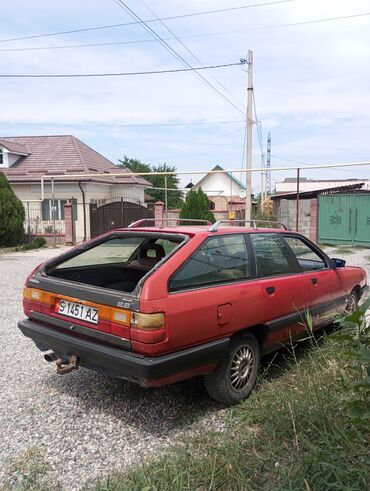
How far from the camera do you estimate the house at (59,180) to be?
887 inches

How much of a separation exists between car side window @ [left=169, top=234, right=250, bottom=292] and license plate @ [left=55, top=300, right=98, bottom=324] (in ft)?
2.07

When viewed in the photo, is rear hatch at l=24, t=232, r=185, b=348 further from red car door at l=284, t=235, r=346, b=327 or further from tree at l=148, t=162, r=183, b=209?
tree at l=148, t=162, r=183, b=209

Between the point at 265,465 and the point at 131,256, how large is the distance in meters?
2.75

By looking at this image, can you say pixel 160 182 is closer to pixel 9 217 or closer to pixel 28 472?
pixel 9 217

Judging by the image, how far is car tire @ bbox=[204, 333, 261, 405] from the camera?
348cm

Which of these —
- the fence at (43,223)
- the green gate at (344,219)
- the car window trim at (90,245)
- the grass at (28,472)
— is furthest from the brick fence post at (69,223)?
the grass at (28,472)

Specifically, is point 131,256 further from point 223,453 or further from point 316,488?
point 316,488

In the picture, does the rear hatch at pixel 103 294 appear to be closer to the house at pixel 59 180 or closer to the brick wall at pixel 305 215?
the brick wall at pixel 305 215

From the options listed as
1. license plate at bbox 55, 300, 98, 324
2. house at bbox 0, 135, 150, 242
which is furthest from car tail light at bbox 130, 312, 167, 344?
house at bbox 0, 135, 150, 242

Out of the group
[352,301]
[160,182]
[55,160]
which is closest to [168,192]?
[160,182]

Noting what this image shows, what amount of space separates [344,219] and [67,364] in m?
16.0

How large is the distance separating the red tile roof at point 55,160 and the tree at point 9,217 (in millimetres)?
4505

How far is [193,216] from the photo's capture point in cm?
2127

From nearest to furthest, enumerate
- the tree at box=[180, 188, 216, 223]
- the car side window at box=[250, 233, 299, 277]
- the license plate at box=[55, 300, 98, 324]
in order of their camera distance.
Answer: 1. the license plate at box=[55, 300, 98, 324]
2. the car side window at box=[250, 233, 299, 277]
3. the tree at box=[180, 188, 216, 223]
